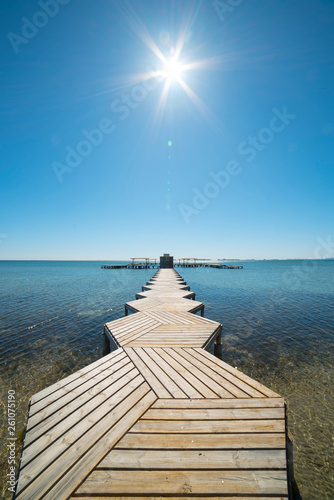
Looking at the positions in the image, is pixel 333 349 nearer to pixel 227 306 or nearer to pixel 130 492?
pixel 227 306

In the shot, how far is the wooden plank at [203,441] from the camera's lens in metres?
2.21

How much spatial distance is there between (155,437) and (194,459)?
1.63 ft

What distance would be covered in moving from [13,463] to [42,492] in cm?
362

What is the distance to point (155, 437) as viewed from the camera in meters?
2.33

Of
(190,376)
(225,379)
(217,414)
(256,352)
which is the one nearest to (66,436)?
(217,414)

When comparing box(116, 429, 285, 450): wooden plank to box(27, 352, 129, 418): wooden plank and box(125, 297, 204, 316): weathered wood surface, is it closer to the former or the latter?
box(27, 352, 129, 418): wooden plank

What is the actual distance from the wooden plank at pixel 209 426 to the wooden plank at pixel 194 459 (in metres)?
0.25

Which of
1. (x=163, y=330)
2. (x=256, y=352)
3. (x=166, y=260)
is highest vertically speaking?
(x=166, y=260)

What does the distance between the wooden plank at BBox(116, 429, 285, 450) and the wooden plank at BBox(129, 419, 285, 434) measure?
6 cm

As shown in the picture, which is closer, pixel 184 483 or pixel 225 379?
pixel 184 483

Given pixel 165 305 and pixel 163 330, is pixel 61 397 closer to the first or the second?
pixel 163 330

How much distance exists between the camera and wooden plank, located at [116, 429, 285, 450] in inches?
87.0

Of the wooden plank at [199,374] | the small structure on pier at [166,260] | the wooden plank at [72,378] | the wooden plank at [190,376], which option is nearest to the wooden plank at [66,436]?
the wooden plank at [72,378]

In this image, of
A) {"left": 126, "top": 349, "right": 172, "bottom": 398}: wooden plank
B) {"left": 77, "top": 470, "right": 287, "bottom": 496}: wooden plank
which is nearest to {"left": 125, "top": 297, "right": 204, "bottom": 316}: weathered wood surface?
{"left": 126, "top": 349, "right": 172, "bottom": 398}: wooden plank
